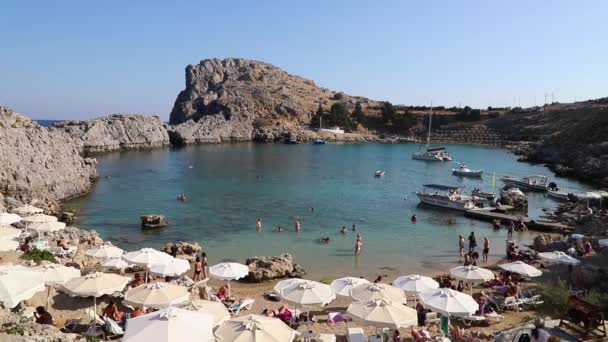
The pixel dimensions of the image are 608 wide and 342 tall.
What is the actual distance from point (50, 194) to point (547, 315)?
1537 inches

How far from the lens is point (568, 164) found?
7694 centimetres

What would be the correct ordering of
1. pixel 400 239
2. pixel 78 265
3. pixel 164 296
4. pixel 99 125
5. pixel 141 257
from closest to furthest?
1. pixel 164 296
2. pixel 141 257
3. pixel 78 265
4. pixel 400 239
5. pixel 99 125

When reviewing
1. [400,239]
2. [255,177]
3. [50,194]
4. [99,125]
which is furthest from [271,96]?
[400,239]

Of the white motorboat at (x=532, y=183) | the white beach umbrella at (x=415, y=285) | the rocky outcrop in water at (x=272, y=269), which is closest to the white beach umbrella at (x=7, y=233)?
the rocky outcrop in water at (x=272, y=269)

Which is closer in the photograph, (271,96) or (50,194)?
(50,194)

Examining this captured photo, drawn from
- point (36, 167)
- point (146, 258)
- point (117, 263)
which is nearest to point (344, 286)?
point (146, 258)

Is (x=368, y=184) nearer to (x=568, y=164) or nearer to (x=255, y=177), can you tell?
(x=255, y=177)

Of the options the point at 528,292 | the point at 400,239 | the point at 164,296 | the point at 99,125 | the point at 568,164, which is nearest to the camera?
the point at 164,296

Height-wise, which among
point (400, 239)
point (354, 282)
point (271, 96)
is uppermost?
point (271, 96)

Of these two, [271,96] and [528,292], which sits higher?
[271,96]

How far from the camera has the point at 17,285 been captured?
11047mm

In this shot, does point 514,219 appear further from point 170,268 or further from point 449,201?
point 170,268

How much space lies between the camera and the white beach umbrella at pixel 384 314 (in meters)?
11.3

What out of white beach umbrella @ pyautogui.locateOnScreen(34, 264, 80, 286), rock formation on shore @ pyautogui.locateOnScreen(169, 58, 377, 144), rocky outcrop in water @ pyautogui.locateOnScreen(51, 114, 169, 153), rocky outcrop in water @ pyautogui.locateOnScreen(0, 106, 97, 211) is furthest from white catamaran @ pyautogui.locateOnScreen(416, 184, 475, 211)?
rock formation on shore @ pyautogui.locateOnScreen(169, 58, 377, 144)
